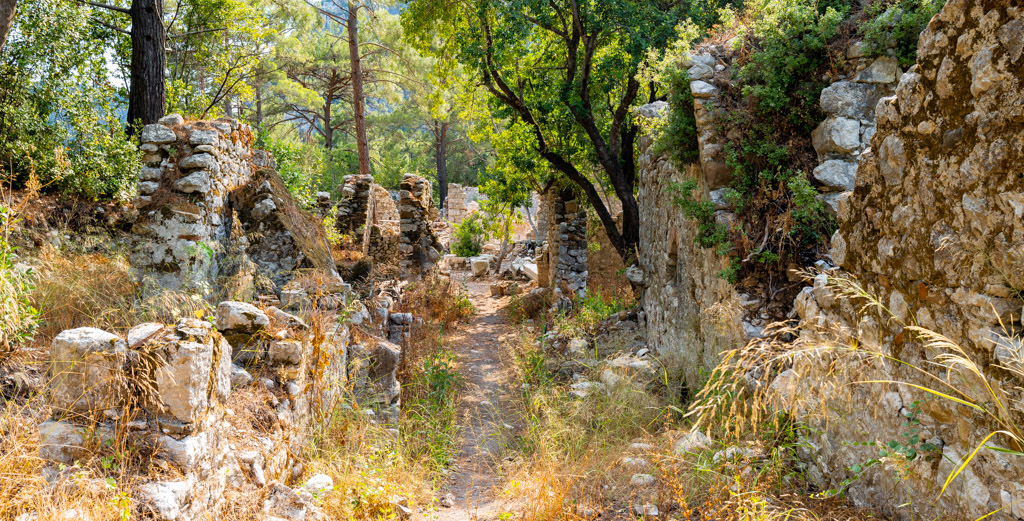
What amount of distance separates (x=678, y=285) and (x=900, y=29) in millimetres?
3193

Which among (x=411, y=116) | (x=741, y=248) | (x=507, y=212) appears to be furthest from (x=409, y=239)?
(x=411, y=116)

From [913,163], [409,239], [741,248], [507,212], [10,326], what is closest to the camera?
[913,163]

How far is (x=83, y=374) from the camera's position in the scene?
2650 mm

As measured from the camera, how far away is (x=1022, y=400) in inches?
81.4

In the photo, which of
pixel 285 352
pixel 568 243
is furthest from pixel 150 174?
pixel 568 243

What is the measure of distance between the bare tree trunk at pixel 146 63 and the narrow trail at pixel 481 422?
5547mm

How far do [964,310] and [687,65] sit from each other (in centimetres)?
442

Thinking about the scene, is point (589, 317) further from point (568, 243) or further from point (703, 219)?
point (703, 219)

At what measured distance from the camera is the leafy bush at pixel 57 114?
22.5 ft

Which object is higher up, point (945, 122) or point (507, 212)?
point (507, 212)

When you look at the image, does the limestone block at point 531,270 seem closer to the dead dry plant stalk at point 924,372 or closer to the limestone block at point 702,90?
the limestone block at point 702,90

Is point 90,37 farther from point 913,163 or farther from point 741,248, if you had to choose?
point 913,163

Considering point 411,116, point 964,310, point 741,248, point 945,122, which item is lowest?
point 964,310

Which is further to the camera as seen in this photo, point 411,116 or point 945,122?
point 411,116
